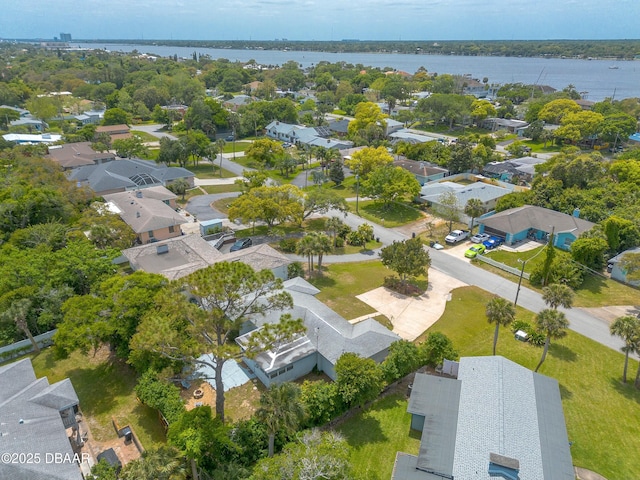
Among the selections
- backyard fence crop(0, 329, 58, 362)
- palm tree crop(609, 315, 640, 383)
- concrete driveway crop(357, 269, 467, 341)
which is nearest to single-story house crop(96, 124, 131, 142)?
backyard fence crop(0, 329, 58, 362)

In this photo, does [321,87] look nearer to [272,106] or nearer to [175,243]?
[272,106]

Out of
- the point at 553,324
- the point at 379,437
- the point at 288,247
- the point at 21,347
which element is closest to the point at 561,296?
the point at 553,324

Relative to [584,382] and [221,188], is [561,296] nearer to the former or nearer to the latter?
[584,382]

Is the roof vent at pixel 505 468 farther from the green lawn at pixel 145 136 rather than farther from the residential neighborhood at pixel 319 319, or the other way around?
the green lawn at pixel 145 136

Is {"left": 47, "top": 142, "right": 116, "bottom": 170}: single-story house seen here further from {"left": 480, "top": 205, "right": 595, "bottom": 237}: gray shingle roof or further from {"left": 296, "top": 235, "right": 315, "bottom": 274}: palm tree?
{"left": 480, "top": 205, "right": 595, "bottom": 237}: gray shingle roof

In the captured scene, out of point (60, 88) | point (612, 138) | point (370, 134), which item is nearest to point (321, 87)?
point (370, 134)

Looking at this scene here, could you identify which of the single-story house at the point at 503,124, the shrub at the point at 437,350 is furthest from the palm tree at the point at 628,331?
the single-story house at the point at 503,124
